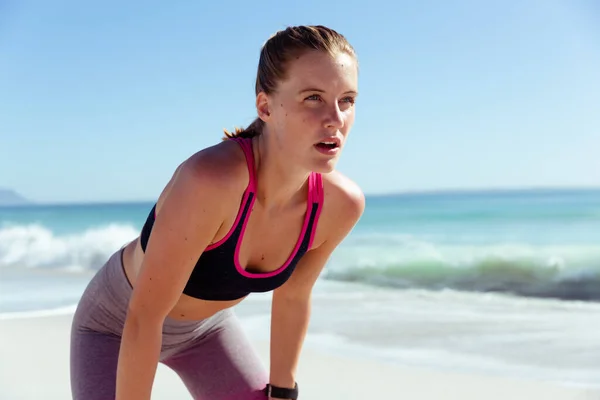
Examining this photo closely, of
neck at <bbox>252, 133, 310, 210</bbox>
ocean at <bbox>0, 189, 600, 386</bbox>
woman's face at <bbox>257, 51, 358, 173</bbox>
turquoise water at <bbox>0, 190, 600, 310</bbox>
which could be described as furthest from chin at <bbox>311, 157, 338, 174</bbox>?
turquoise water at <bbox>0, 190, 600, 310</bbox>

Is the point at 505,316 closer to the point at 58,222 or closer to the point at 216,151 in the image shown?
the point at 216,151

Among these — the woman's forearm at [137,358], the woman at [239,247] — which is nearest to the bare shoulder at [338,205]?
the woman at [239,247]

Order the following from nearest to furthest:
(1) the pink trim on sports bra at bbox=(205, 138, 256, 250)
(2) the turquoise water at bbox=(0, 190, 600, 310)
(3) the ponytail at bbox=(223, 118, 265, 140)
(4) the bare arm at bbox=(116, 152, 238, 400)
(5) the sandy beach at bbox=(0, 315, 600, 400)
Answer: (4) the bare arm at bbox=(116, 152, 238, 400) < (1) the pink trim on sports bra at bbox=(205, 138, 256, 250) < (3) the ponytail at bbox=(223, 118, 265, 140) < (5) the sandy beach at bbox=(0, 315, 600, 400) < (2) the turquoise water at bbox=(0, 190, 600, 310)

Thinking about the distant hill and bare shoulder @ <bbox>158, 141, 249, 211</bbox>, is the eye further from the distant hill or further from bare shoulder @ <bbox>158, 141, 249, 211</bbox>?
the distant hill

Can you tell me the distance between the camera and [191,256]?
6.57 ft

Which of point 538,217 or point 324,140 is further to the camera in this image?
point 538,217

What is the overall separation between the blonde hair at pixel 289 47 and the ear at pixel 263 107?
2cm

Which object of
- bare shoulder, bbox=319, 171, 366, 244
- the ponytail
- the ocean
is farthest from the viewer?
the ocean

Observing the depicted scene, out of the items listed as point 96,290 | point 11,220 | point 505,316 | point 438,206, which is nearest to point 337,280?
point 505,316

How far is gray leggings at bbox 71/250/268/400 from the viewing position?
234 centimetres

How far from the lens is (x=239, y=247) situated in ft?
7.10

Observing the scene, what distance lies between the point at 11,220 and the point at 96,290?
2281 centimetres

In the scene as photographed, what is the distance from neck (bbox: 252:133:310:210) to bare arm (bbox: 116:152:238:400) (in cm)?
20

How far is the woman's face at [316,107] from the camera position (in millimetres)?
1997
